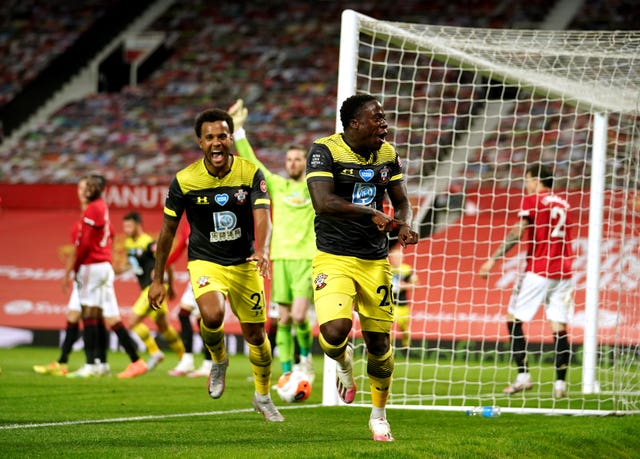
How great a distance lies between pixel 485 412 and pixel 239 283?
2332mm

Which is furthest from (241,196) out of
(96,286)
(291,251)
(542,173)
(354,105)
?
(96,286)

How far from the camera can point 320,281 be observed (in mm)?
6406

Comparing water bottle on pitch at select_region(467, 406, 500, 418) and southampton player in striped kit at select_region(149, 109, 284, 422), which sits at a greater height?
southampton player in striped kit at select_region(149, 109, 284, 422)

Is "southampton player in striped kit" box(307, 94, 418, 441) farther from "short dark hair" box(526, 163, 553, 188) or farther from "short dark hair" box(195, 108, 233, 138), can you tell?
"short dark hair" box(526, 163, 553, 188)

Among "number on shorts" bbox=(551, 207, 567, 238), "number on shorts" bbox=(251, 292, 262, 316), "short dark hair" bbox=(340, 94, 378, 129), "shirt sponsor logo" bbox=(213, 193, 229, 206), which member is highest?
"short dark hair" bbox=(340, 94, 378, 129)

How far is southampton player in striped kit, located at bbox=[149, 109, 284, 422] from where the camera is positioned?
22.9 feet

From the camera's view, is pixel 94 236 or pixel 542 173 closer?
pixel 542 173

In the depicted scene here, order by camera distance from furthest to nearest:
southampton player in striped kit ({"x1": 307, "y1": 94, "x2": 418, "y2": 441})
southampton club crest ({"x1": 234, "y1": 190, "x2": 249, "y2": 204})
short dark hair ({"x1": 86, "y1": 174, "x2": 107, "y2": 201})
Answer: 1. short dark hair ({"x1": 86, "y1": 174, "x2": 107, "y2": 201})
2. southampton club crest ({"x1": 234, "y1": 190, "x2": 249, "y2": 204})
3. southampton player in striped kit ({"x1": 307, "y1": 94, "x2": 418, "y2": 441})

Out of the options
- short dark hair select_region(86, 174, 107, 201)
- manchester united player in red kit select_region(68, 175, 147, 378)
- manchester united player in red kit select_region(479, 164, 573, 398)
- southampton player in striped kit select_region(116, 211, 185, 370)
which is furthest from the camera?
southampton player in striped kit select_region(116, 211, 185, 370)

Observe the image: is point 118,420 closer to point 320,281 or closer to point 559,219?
point 320,281

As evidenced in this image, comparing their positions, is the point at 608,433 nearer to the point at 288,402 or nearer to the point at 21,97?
the point at 288,402

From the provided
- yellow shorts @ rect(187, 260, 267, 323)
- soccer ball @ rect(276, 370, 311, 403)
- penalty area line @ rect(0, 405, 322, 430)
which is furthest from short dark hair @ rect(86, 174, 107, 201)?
yellow shorts @ rect(187, 260, 267, 323)

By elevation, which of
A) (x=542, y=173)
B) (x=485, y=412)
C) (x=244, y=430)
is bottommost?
(x=485, y=412)

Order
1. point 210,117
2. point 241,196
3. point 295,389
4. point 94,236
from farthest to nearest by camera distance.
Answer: point 94,236 → point 295,389 → point 241,196 → point 210,117
